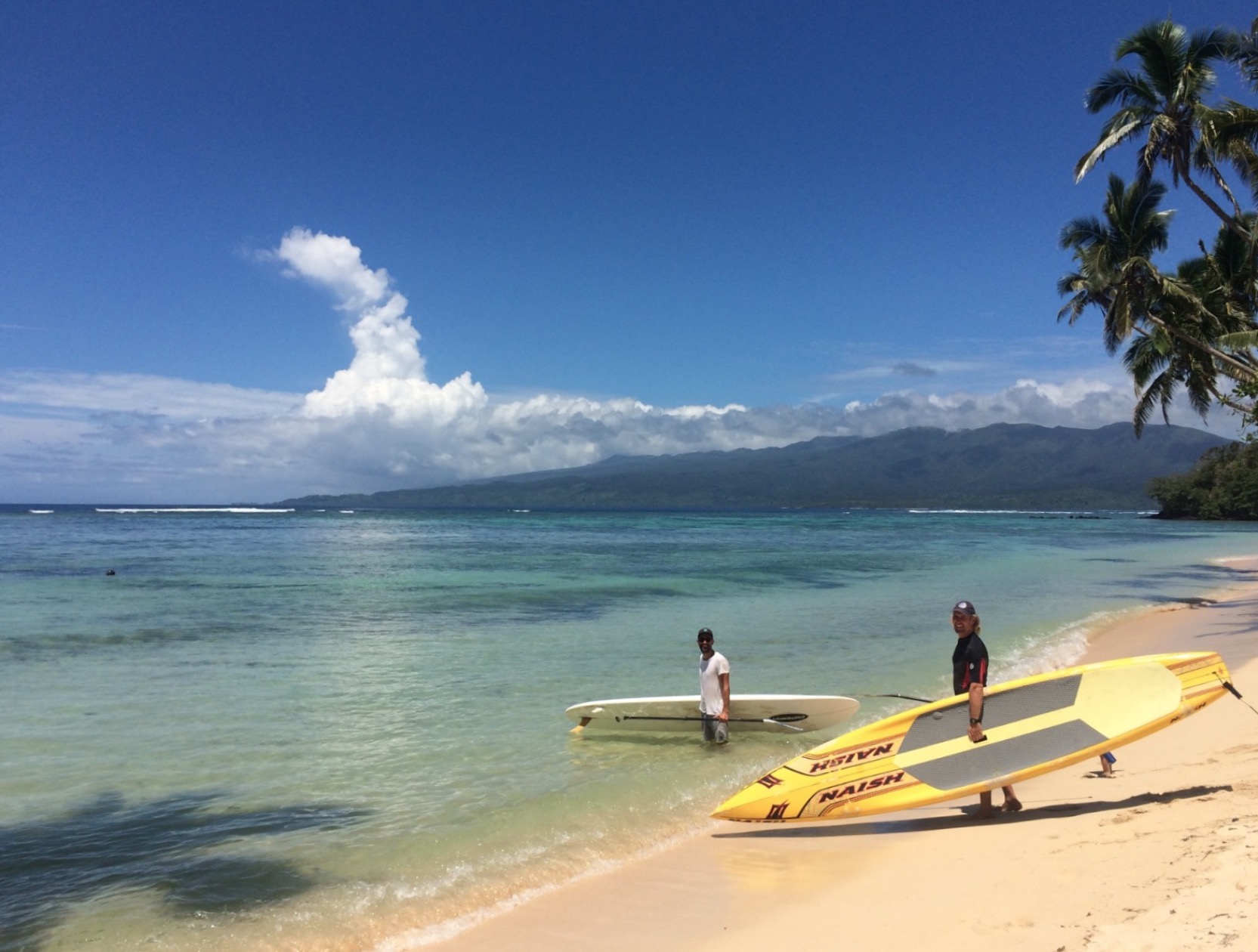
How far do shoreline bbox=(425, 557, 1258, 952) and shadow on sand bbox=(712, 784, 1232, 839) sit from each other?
0.07 ft

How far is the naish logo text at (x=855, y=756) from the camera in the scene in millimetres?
6828

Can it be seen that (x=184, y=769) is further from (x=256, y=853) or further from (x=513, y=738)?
(x=513, y=738)

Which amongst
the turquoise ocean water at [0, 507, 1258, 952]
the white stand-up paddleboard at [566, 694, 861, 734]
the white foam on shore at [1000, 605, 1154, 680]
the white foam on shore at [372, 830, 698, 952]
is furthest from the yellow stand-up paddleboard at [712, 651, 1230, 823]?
the white foam on shore at [1000, 605, 1154, 680]

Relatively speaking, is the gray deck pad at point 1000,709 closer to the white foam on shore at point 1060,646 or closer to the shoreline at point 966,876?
the shoreline at point 966,876

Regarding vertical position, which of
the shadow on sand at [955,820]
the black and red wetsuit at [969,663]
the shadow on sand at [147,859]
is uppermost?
the black and red wetsuit at [969,663]

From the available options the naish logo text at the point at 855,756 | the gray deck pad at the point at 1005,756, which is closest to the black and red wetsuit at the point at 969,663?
the gray deck pad at the point at 1005,756

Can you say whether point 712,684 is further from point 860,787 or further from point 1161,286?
point 1161,286

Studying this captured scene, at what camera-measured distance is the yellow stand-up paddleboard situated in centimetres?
652

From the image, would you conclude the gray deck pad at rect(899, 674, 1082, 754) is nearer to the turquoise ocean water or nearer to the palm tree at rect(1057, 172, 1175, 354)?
the turquoise ocean water

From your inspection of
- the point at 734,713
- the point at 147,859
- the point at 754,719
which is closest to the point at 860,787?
the point at 754,719

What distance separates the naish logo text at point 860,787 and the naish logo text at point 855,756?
18 cm

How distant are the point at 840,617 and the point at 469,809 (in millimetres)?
14323

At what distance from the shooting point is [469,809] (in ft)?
23.8

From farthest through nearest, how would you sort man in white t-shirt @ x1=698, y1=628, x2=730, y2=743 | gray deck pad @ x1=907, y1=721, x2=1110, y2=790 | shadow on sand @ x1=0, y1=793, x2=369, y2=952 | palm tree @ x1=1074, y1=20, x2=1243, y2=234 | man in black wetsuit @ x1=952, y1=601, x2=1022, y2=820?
palm tree @ x1=1074, y1=20, x2=1243, y2=234 < man in white t-shirt @ x1=698, y1=628, x2=730, y2=743 < man in black wetsuit @ x1=952, y1=601, x2=1022, y2=820 < gray deck pad @ x1=907, y1=721, x2=1110, y2=790 < shadow on sand @ x1=0, y1=793, x2=369, y2=952
